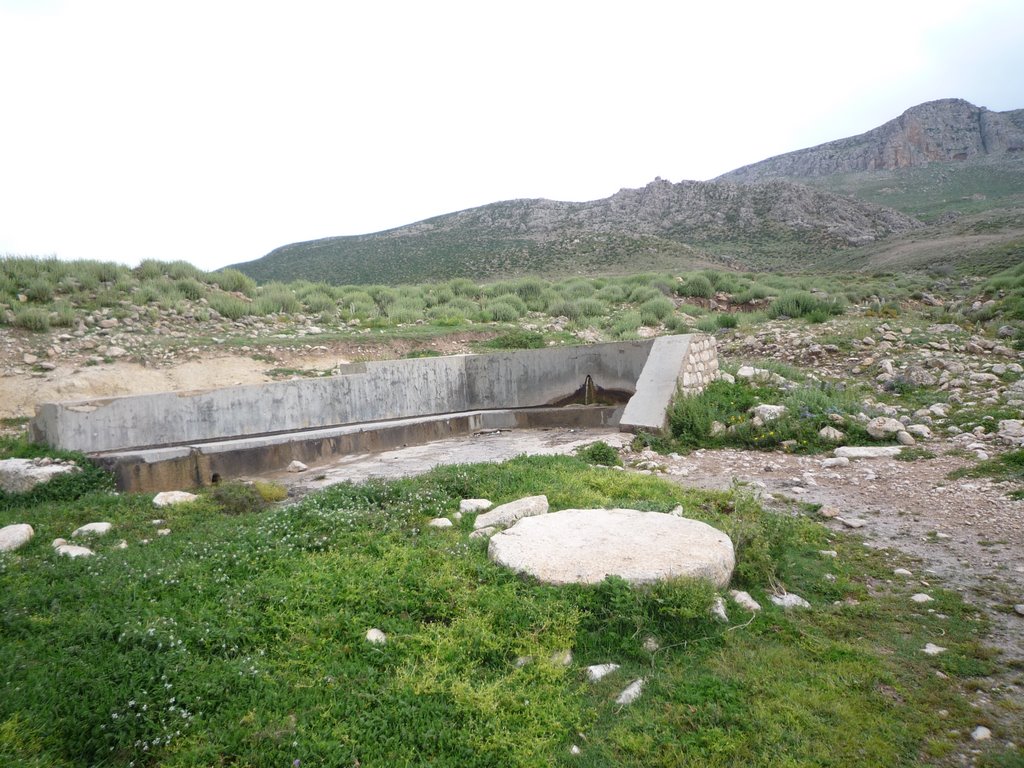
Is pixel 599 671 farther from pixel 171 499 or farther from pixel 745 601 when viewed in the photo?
pixel 171 499

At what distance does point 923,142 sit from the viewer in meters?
67.7

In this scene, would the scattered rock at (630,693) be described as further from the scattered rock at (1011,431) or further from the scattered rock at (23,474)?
the scattered rock at (23,474)

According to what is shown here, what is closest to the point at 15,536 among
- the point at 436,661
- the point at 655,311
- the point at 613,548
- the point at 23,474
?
the point at 23,474

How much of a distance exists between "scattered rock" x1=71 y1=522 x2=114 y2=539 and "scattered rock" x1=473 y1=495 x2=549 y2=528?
2886mm

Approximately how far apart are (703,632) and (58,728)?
3.01 m

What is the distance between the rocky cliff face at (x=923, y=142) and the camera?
64312 millimetres

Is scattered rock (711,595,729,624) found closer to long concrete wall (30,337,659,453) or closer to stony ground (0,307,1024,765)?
stony ground (0,307,1024,765)

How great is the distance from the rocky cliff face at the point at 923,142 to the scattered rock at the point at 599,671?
251ft

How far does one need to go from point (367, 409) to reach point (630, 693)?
746 cm

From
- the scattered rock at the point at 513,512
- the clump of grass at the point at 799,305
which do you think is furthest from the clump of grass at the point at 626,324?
the scattered rock at the point at 513,512

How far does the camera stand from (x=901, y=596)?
12.3 ft

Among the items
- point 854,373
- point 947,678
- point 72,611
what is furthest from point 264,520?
point 854,373

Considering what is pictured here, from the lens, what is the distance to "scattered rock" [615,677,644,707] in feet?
9.45

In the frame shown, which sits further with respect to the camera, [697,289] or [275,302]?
[697,289]
